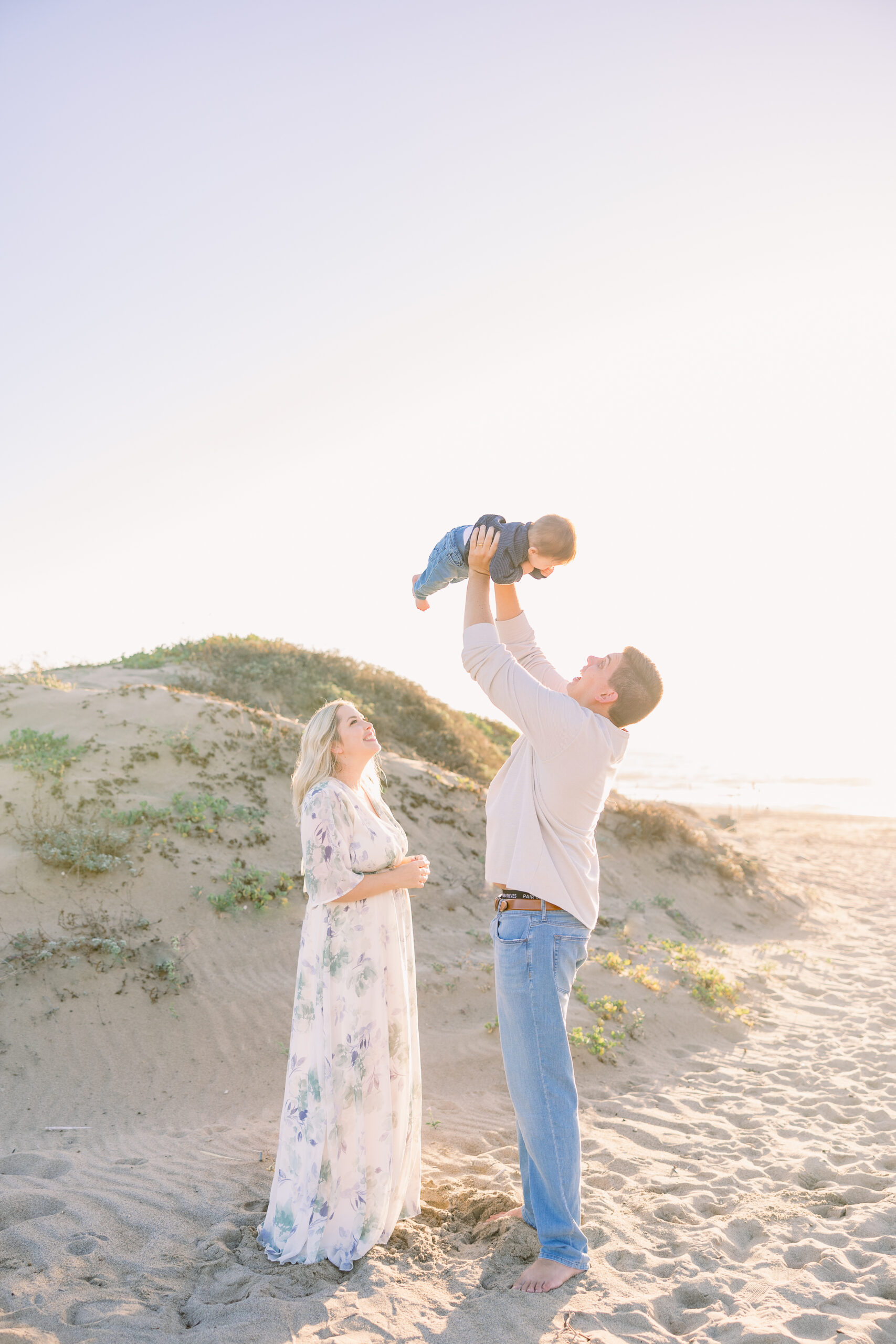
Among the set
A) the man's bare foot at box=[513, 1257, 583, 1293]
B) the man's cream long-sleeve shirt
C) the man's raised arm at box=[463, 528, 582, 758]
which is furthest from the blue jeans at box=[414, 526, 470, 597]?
the man's bare foot at box=[513, 1257, 583, 1293]

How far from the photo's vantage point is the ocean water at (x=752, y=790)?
2950cm

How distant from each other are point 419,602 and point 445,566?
0.28 m

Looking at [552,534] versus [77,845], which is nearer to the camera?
[552,534]

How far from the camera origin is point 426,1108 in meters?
6.00

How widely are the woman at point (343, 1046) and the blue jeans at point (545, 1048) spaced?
696 mm

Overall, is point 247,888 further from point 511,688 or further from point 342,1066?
point 511,688

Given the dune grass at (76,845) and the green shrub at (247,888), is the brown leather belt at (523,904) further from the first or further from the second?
the dune grass at (76,845)

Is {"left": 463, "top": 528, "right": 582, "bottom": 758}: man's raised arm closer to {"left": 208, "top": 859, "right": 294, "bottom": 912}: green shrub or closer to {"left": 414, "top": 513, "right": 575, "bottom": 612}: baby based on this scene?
{"left": 414, "top": 513, "right": 575, "bottom": 612}: baby

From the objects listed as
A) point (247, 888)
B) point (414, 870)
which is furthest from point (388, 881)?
point (247, 888)

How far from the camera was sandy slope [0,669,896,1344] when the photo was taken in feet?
11.4

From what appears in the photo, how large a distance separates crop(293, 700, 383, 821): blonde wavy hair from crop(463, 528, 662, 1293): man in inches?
39.5

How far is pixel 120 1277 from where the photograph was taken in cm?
362

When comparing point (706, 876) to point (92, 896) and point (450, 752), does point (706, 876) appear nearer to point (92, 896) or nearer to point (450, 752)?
point (450, 752)

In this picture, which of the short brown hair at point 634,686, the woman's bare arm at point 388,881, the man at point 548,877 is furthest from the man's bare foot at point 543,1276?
the short brown hair at point 634,686
